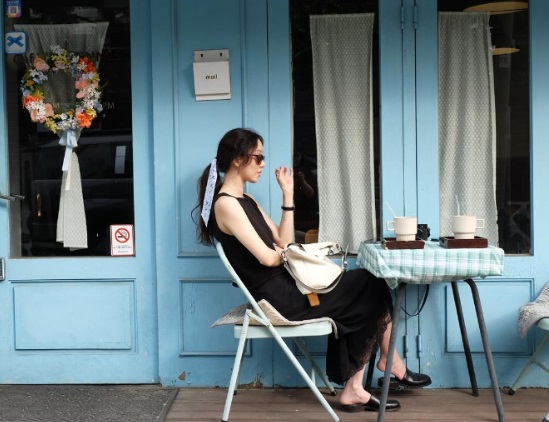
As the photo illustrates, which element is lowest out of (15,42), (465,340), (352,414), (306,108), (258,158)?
(352,414)

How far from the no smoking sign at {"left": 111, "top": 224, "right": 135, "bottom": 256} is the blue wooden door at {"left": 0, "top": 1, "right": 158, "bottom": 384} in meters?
0.03

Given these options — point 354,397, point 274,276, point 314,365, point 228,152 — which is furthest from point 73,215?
point 354,397

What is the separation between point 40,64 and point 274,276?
73.9 inches

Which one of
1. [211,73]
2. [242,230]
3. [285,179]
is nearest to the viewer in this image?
[242,230]

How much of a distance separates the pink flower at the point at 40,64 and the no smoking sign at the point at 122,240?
3.24ft

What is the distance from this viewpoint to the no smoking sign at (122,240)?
17.2 feet

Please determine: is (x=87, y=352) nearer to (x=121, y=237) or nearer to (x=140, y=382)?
(x=140, y=382)

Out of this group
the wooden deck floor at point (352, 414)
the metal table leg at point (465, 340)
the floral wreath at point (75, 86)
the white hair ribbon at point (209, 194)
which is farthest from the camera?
the floral wreath at point (75, 86)

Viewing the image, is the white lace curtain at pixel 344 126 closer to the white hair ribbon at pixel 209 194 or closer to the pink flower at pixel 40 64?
the white hair ribbon at pixel 209 194

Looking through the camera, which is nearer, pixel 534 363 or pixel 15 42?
pixel 534 363

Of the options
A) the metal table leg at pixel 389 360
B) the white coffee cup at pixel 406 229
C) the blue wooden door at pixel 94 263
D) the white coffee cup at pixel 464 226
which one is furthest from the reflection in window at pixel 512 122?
the blue wooden door at pixel 94 263

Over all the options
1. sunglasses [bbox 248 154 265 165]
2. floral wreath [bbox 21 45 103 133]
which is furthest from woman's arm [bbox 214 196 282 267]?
floral wreath [bbox 21 45 103 133]

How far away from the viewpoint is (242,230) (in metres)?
4.45

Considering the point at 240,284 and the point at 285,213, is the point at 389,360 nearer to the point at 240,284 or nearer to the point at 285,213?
the point at 240,284
